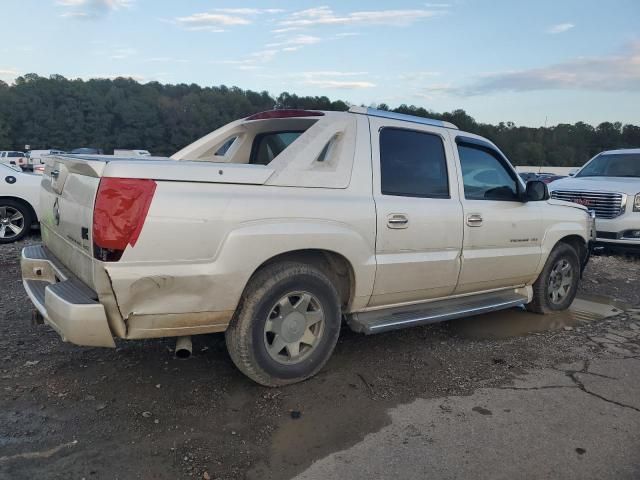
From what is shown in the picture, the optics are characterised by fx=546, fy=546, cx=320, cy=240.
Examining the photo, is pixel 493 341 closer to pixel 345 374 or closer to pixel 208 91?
pixel 345 374

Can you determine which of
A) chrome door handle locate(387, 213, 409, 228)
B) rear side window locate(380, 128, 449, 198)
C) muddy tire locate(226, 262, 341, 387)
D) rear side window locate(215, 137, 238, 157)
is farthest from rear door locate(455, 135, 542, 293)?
rear side window locate(215, 137, 238, 157)

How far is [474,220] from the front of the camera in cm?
466

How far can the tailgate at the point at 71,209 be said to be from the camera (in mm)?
3172

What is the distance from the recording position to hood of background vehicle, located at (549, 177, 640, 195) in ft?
31.3

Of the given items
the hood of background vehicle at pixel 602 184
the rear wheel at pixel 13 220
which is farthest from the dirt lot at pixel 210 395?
the hood of background vehicle at pixel 602 184

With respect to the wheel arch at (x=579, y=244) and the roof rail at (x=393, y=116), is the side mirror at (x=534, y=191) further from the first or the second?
the roof rail at (x=393, y=116)

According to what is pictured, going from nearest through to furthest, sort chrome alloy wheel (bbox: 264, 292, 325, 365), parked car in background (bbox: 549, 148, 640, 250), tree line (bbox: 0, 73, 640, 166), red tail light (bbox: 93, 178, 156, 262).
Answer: red tail light (bbox: 93, 178, 156, 262), chrome alloy wheel (bbox: 264, 292, 325, 365), parked car in background (bbox: 549, 148, 640, 250), tree line (bbox: 0, 73, 640, 166)

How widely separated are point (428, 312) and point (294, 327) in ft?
4.33

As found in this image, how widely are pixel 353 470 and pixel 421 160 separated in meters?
2.54

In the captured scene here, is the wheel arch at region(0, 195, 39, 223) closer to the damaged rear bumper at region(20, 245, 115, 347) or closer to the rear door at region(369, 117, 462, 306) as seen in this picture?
the damaged rear bumper at region(20, 245, 115, 347)

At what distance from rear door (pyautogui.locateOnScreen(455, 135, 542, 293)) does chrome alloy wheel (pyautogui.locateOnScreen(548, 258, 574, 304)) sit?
51 cm

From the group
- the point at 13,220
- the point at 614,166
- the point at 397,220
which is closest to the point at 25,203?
the point at 13,220

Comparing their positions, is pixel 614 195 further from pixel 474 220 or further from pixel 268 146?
pixel 268 146

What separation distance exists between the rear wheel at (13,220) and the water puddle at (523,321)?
7111mm
